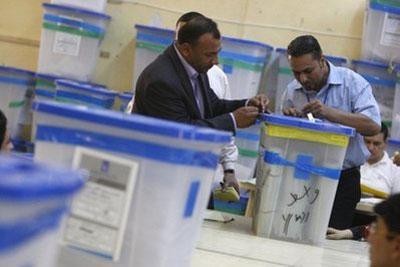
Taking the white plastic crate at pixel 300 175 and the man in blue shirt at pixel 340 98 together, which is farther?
the man in blue shirt at pixel 340 98

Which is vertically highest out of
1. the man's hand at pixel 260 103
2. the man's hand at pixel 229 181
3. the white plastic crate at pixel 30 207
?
the man's hand at pixel 260 103

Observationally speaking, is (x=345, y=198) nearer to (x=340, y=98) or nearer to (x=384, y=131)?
(x=340, y=98)

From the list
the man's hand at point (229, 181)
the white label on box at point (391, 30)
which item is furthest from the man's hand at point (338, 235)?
the white label on box at point (391, 30)

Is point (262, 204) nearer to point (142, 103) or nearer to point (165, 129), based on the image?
point (142, 103)

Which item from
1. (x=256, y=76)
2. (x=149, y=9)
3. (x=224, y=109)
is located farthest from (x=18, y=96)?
(x=224, y=109)

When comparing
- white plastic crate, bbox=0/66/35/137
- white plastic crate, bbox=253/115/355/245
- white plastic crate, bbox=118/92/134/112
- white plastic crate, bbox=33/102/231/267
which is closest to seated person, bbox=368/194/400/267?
white plastic crate, bbox=33/102/231/267

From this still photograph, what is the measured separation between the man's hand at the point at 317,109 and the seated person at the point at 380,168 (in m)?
1.28

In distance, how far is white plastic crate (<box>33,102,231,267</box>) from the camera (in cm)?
107

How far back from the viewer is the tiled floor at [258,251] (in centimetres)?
183

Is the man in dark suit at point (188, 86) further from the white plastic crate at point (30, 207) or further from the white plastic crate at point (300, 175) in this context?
the white plastic crate at point (30, 207)

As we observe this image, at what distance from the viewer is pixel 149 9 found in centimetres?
461

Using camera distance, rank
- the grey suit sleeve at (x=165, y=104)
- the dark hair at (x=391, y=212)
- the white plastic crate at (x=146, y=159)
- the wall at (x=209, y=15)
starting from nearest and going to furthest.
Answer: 1. the white plastic crate at (x=146, y=159)
2. the dark hair at (x=391, y=212)
3. the grey suit sleeve at (x=165, y=104)
4. the wall at (x=209, y=15)

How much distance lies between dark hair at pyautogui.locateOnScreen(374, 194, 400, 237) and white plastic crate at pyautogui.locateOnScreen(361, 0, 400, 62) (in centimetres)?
267

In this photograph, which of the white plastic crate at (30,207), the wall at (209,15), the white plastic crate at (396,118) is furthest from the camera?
the wall at (209,15)
